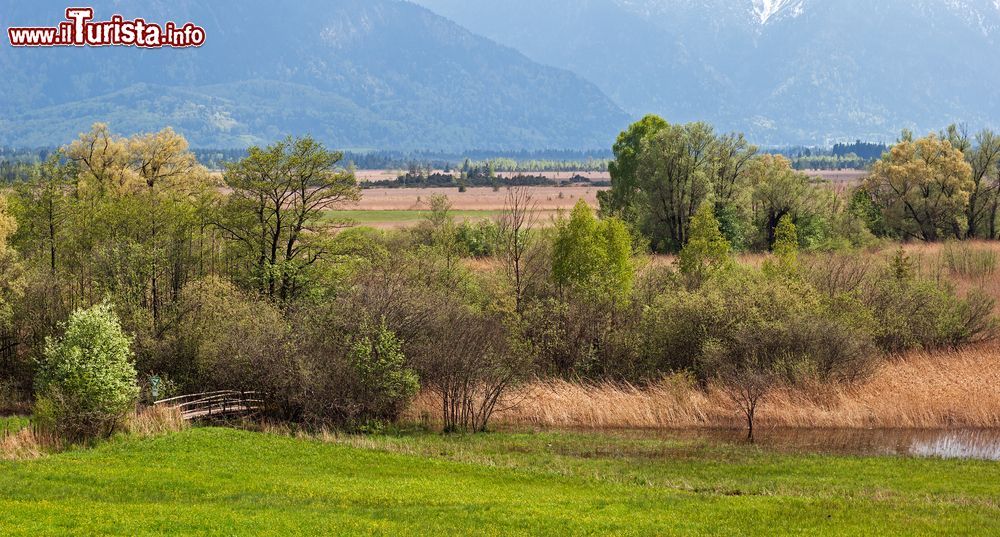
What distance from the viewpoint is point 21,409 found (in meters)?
51.9

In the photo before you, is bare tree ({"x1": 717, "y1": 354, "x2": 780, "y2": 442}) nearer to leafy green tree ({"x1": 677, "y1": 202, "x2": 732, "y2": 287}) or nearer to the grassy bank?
leafy green tree ({"x1": 677, "y1": 202, "x2": 732, "y2": 287})

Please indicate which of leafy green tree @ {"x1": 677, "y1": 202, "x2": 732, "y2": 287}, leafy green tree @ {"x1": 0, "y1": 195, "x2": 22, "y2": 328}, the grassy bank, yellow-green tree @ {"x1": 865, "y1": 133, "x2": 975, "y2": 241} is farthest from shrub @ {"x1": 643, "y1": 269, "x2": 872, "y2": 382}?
the grassy bank

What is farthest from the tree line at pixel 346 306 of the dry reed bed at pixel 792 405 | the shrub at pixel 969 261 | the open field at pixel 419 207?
the open field at pixel 419 207

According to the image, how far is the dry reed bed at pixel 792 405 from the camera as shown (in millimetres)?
46500

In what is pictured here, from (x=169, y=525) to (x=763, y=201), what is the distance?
245 feet

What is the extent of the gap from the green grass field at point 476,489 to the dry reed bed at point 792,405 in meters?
6.02

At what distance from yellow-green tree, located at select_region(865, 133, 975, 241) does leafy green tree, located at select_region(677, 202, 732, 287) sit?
144 feet

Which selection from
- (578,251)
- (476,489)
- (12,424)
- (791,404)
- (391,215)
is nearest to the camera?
(476,489)

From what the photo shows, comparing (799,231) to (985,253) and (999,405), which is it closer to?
(985,253)

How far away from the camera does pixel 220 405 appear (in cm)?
4625

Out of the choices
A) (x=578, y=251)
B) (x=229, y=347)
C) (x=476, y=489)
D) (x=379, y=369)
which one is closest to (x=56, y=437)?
(x=229, y=347)

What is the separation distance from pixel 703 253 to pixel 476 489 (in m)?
32.8

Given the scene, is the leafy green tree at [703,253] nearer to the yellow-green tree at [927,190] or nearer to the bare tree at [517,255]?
the bare tree at [517,255]

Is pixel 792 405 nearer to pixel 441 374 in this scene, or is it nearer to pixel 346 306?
pixel 441 374
